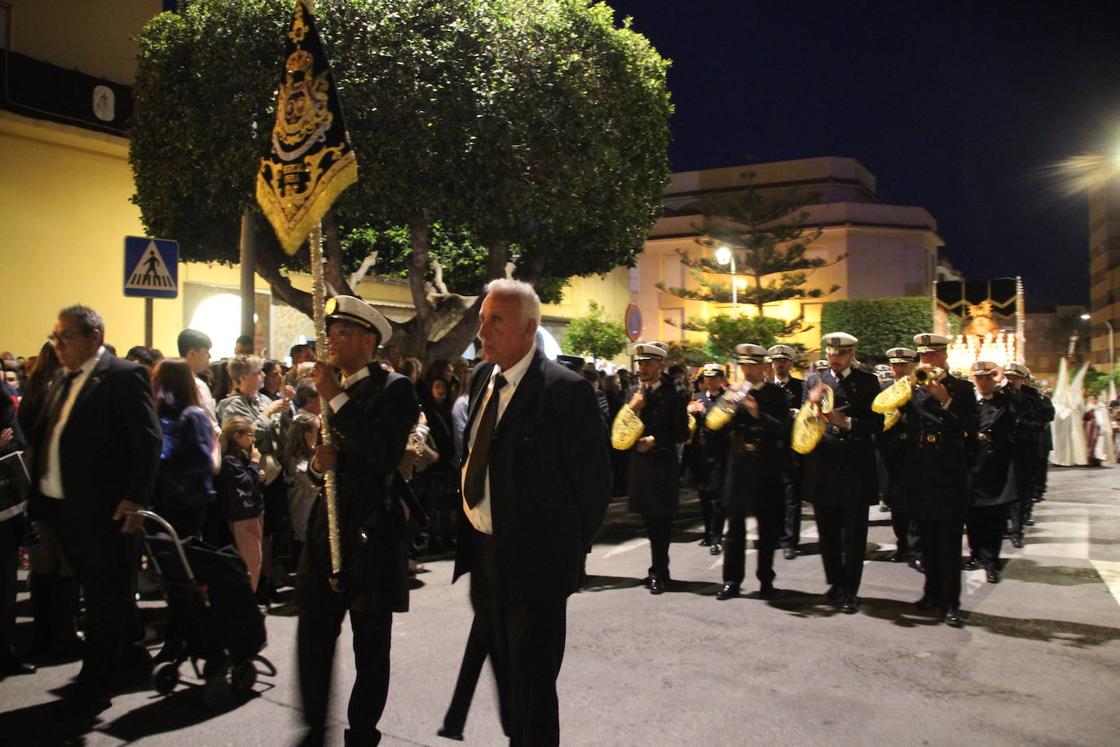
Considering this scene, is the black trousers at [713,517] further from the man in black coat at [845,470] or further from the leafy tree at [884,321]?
the leafy tree at [884,321]

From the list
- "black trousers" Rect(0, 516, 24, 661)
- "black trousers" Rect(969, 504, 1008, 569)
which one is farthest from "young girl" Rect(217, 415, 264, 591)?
"black trousers" Rect(969, 504, 1008, 569)

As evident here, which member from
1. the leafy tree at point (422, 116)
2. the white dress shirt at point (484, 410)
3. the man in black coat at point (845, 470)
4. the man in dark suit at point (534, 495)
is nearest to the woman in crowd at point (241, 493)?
the white dress shirt at point (484, 410)

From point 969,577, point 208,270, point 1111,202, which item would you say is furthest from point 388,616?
point 1111,202

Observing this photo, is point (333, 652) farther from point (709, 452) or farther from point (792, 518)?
point (792, 518)

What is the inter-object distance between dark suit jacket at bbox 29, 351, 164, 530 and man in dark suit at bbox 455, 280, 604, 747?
85.3 inches

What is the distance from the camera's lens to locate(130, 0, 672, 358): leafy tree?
12508 millimetres

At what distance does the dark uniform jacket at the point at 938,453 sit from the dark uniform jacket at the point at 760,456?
39.2 inches

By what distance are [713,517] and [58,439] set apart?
25.5ft

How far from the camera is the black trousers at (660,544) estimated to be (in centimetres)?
814

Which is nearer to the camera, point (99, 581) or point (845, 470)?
point (99, 581)

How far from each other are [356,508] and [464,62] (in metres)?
9.86

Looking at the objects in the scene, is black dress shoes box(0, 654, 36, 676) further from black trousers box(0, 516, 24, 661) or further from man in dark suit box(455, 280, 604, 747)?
man in dark suit box(455, 280, 604, 747)

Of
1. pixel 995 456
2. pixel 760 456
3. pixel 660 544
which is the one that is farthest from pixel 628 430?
pixel 995 456

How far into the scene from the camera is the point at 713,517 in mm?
11148
